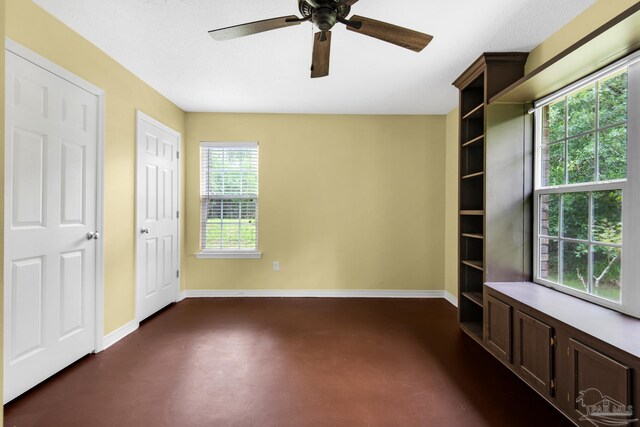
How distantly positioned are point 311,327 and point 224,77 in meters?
2.57

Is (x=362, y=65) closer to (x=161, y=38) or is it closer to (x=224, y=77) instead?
(x=224, y=77)

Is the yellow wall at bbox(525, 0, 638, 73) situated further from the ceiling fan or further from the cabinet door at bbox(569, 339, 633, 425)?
the cabinet door at bbox(569, 339, 633, 425)

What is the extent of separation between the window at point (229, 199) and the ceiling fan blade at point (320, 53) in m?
2.17

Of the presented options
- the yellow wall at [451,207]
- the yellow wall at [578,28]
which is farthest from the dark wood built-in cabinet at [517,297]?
the yellow wall at [451,207]

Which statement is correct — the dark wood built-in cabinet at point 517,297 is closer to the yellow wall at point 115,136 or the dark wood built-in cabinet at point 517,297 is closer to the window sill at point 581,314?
the window sill at point 581,314

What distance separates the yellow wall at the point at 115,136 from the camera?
2.00 metres

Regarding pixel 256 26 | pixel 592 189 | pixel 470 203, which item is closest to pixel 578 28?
pixel 592 189

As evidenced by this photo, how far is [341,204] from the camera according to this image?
3.84 m

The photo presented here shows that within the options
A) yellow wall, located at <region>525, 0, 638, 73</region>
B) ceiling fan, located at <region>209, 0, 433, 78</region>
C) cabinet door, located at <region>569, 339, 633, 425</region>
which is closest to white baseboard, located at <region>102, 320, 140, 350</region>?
ceiling fan, located at <region>209, 0, 433, 78</region>

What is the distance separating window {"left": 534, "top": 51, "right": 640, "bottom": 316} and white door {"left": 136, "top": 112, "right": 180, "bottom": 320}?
3545mm

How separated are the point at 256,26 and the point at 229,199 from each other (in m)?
2.61

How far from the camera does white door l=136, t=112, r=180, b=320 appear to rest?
288 centimetres

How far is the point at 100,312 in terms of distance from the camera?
2359 mm

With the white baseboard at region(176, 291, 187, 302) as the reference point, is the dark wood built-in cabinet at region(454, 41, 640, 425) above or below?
above
